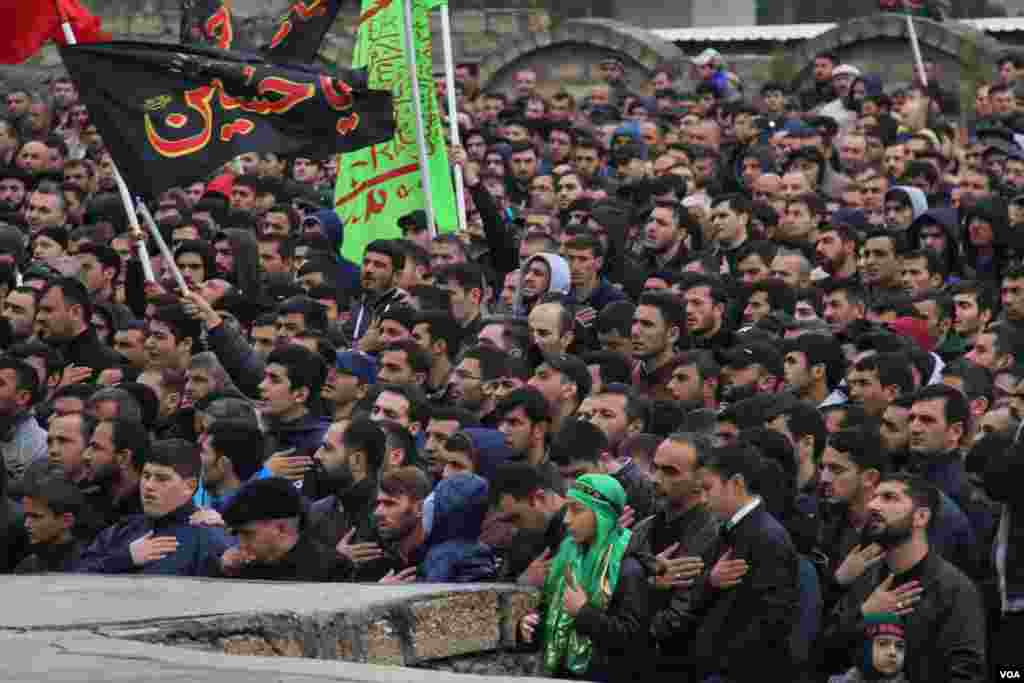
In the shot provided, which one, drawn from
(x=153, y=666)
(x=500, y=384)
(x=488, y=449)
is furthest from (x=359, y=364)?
(x=153, y=666)

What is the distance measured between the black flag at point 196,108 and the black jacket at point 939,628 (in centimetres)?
532

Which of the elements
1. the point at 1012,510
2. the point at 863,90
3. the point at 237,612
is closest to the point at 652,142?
the point at 863,90

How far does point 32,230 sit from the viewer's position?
Result: 1641cm

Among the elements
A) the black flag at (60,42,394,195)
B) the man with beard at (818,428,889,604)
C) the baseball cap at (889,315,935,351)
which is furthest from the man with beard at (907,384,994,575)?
the black flag at (60,42,394,195)

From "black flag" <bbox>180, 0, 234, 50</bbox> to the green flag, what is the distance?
0.88m

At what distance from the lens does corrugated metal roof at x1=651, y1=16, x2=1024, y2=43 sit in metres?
27.0

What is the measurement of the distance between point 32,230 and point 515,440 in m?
7.20

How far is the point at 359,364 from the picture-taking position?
11969mm

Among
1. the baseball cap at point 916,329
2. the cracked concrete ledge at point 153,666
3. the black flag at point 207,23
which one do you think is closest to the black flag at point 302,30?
the black flag at point 207,23

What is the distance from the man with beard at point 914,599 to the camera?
25.9ft

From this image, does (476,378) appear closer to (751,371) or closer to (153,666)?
(751,371)

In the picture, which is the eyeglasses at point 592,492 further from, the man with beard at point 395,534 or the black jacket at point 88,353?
the black jacket at point 88,353

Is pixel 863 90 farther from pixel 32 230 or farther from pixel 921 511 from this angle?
pixel 921 511

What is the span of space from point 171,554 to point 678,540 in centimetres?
205
